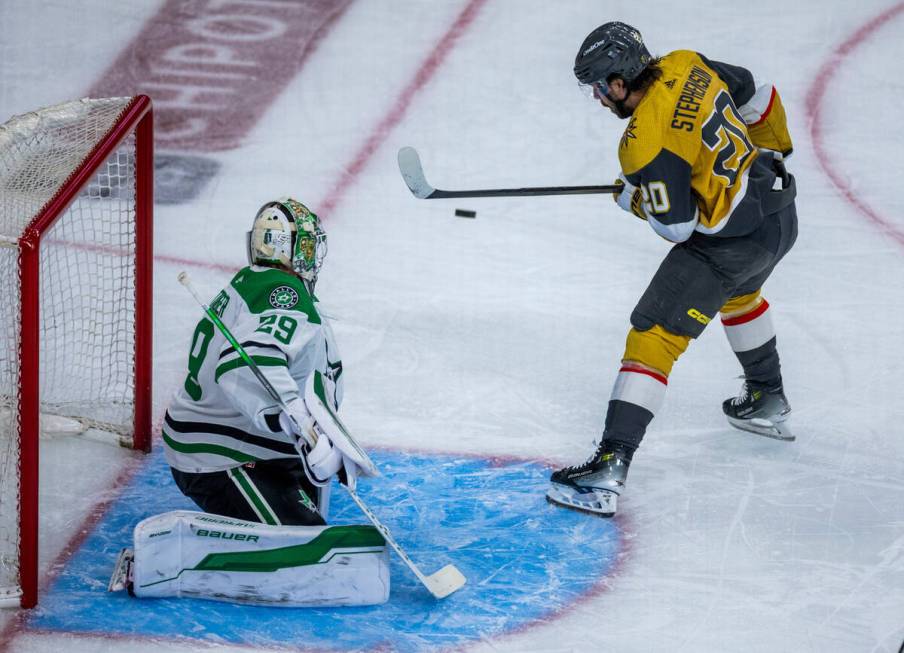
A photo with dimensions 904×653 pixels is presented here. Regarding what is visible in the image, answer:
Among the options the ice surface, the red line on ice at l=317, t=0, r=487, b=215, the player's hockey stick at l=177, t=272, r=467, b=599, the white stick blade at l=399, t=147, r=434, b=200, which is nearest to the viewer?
the player's hockey stick at l=177, t=272, r=467, b=599

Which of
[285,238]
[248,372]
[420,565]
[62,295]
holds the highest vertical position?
[285,238]

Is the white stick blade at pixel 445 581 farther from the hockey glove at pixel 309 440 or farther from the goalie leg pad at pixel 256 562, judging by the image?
the hockey glove at pixel 309 440

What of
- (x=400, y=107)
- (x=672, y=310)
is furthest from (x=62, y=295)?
(x=400, y=107)

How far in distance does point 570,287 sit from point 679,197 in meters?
1.51

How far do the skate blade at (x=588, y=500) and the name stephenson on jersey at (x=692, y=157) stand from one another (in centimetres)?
66

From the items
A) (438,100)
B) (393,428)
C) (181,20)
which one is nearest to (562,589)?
(393,428)

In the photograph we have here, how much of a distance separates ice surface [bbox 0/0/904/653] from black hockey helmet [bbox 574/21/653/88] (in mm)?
1062

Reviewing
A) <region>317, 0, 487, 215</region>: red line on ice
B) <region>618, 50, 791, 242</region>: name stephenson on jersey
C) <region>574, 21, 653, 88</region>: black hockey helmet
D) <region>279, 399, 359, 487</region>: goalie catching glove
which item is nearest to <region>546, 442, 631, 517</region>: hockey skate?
<region>618, 50, 791, 242</region>: name stephenson on jersey

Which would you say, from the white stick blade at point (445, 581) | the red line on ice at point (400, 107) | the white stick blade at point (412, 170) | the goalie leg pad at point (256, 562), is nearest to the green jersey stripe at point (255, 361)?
the goalie leg pad at point (256, 562)

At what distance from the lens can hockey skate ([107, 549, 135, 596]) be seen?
2969 mm

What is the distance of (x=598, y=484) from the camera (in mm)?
3441

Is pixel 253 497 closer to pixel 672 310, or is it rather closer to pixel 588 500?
pixel 588 500

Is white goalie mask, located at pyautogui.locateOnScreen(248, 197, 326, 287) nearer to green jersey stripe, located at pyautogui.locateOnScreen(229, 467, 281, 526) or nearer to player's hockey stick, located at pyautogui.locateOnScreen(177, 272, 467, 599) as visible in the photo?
player's hockey stick, located at pyautogui.locateOnScreen(177, 272, 467, 599)

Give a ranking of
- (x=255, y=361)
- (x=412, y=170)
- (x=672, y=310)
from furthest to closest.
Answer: (x=412, y=170), (x=672, y=310), (x=255, y=361)
